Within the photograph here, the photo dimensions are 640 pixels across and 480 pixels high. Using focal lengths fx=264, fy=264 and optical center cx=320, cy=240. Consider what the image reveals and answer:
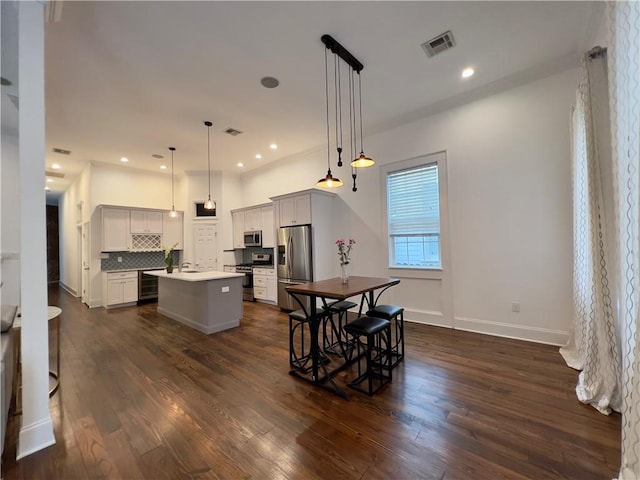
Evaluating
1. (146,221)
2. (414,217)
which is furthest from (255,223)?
(414,217)

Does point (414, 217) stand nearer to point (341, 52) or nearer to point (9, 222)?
point (341, 52)

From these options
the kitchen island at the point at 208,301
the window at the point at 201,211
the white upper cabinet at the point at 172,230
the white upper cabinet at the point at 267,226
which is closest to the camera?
the kitchen island at the point at 208,301

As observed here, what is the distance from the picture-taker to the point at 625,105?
4.92 ft

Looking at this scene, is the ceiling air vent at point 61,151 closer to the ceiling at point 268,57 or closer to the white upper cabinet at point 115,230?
the ceiling at point 268,57

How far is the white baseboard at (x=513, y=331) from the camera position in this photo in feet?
10.3

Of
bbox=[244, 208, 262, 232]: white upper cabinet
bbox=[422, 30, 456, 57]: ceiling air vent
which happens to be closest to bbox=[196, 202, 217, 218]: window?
bbox=[244, 208, 262, 232]: white upper cabinet

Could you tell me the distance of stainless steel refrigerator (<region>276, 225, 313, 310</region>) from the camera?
5.04 m

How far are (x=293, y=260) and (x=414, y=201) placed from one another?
250cm

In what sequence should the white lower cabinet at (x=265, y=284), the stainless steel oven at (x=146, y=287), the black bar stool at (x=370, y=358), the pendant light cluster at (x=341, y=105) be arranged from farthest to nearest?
the stainless steel oven at (x=146, y=287) → the white lower cabinet at (x=265, y=284) → the pendant light cluster at (x=341, y=105) → the black bar stool at (x=370, y=358)

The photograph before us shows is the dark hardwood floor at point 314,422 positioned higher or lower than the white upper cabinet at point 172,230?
lower

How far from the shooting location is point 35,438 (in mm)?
1704

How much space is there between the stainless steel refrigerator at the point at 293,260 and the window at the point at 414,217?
5.03 ft

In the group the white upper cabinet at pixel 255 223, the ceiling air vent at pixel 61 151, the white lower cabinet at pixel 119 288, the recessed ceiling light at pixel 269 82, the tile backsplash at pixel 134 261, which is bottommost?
the white lower cabinet at pixel 119 288

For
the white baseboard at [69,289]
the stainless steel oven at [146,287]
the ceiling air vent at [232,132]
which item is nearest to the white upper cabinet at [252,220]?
the ceiling air vent at [232,132]
